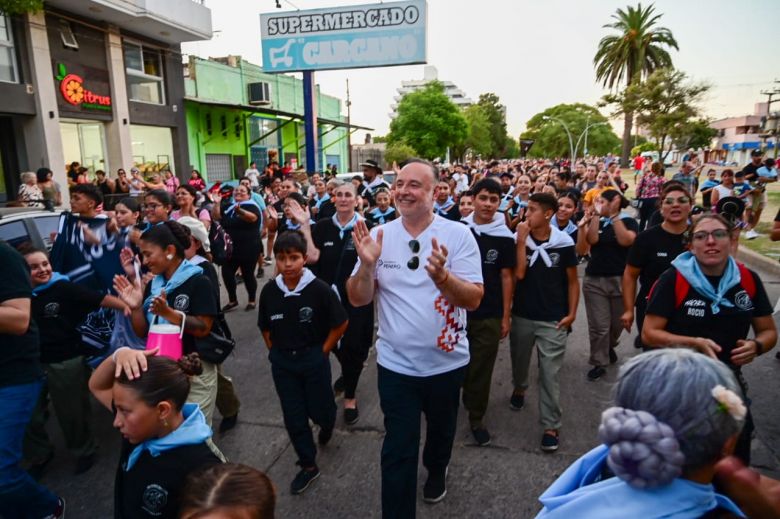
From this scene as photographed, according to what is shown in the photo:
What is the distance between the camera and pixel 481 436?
12.8 ft

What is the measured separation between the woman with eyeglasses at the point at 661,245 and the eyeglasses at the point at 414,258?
7.04 ft

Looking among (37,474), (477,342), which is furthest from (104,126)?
(477,342)

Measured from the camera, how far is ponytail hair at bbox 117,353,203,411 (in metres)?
1.98

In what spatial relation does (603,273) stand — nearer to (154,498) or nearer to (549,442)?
(549,442)

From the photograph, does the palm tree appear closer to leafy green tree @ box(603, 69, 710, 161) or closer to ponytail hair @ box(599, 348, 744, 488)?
leafy green tree @ box(603, 69, 710, 161)

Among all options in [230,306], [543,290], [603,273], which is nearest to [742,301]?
[543,290]

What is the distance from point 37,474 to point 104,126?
1531 cm

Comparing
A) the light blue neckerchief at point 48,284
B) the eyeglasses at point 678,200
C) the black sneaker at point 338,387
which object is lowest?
the black sneaker at point 338,387

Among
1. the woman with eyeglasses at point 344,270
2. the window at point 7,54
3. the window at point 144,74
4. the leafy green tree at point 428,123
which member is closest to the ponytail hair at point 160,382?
the woman with eyeglasses at point 344,270

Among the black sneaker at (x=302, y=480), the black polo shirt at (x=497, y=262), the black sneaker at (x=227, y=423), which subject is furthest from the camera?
the black sneaker at (x=227, y=423)

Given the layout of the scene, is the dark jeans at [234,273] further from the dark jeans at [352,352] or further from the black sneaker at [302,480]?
the black sneaker at [302,480]

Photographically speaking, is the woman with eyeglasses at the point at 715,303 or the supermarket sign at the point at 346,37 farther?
the supermarket sign at the point at 346,37

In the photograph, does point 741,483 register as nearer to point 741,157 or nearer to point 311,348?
point 311,348

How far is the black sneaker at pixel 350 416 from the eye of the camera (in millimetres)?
4258
